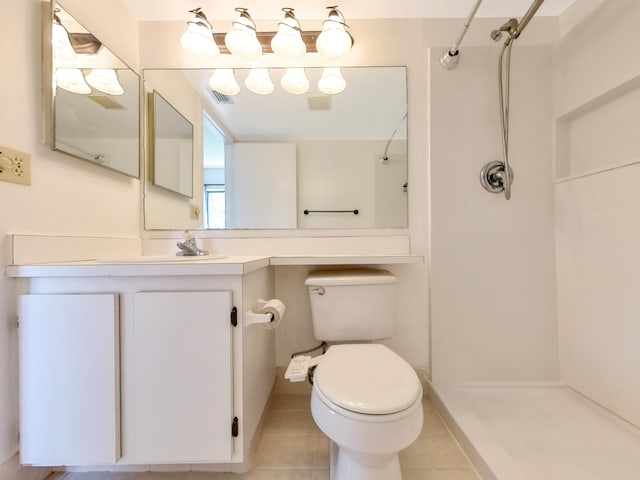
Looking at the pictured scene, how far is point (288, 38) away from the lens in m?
1.41

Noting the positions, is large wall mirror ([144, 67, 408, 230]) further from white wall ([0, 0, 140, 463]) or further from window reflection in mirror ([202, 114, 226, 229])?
white wall ([0, 0, 140, 463])

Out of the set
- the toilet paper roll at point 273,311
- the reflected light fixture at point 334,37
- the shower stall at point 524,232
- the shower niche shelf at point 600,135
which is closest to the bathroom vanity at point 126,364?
the toilet paper roll at point 273,311

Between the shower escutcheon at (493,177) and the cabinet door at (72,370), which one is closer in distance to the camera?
the cabinet door at (72,370)

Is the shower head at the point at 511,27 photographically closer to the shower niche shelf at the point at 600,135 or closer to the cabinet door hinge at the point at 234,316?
the shower niche shelf at the point at 600,135

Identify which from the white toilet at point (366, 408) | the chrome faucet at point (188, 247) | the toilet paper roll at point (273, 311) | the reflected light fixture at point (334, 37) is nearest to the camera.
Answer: the white toilet at point (366, 408)

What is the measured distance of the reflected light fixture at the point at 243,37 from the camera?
4.58ft

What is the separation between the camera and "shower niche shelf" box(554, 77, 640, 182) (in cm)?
121

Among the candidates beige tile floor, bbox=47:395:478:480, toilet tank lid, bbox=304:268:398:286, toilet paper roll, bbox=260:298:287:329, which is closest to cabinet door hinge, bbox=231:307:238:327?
toilet paper roll, bbox=260:298:287:329

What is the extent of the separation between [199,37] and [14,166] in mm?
968

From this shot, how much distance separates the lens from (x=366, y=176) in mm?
1550

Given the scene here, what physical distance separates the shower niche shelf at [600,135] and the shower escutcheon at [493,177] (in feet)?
0.91

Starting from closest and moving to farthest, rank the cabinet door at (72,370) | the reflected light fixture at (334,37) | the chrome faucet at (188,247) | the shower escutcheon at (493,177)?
the cabinet door at (72,370), the chrome faucet at (188,247), the reflected light fixture at (334,37), the shower escutcheon at (493,177)

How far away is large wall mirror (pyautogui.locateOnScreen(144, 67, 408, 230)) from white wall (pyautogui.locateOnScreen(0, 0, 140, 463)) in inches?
14.7

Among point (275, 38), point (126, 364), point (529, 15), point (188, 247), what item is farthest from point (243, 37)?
point (126, 364)
